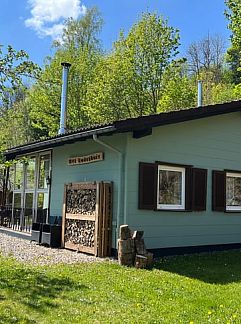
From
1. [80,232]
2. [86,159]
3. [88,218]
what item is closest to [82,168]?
[86,159]

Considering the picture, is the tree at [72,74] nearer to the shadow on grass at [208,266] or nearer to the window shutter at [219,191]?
the window shutter at [219,191]

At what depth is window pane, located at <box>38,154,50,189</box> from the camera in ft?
38.9

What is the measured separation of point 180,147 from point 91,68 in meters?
19.9

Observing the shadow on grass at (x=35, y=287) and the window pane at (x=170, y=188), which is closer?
the shadow on grass at (x=35, y=287)

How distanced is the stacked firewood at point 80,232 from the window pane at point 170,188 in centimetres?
168

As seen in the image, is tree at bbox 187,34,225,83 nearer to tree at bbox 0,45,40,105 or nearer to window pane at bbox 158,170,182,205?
window pane at bbox 158,170,182,205

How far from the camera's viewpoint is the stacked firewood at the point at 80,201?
8.98 m

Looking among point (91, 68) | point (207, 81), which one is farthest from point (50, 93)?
point (207, 81)

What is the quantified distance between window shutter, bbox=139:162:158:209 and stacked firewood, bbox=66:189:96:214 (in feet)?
3.61

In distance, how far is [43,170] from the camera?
39.6ft

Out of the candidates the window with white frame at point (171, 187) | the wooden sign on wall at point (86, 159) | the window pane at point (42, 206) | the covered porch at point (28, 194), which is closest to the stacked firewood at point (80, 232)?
the wooden sign on wall at point (86, 159)

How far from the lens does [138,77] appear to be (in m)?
24.4

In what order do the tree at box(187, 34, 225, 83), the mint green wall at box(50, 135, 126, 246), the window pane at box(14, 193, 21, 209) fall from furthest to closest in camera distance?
the tree at box(187, 34, 225, 83), the window pane at box(14, 193, 21, 209), the mint green wall at box(50, 135, 126, 246)

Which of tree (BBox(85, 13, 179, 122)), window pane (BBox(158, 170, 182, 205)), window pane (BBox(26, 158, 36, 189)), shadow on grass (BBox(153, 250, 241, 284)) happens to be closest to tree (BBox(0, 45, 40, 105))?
window pane (BBox(158, 170, 182, 205))
